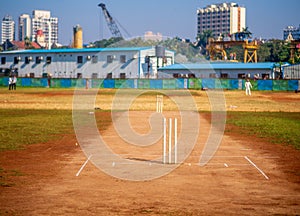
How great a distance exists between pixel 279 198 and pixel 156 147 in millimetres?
10003

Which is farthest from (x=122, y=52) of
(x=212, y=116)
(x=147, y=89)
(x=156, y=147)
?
(x=156, y=147)

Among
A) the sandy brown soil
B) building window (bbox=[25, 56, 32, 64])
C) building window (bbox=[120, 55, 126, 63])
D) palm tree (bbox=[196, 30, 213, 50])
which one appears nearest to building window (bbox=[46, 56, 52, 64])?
building window (bbox=[25, 56, 32, 64])

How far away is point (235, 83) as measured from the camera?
256ft

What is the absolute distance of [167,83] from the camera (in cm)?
7962

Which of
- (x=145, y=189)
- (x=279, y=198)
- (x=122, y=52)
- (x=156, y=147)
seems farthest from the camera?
(x=122, y=52)

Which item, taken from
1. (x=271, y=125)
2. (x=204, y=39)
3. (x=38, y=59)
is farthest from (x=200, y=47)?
(x=271, y=125)

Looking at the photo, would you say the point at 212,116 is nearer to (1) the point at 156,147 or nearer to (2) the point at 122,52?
(1) the point at 156,147

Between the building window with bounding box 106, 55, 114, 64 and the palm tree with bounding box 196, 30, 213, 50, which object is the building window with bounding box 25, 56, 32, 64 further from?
the palm tree with bounding box 196, 30, 213, 50

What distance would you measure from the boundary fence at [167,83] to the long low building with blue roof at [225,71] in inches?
366

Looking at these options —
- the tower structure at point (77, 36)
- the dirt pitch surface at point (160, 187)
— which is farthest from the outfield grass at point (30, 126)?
the tower structure at point (77, 36)

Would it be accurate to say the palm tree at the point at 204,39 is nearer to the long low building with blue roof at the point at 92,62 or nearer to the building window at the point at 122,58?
the long low building with blue roof at the point at 92,62

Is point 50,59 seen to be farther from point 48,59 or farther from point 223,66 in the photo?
point 223,66

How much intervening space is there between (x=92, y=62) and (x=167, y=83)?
2333 centimetres

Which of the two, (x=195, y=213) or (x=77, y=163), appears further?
(x=77, y=163)
